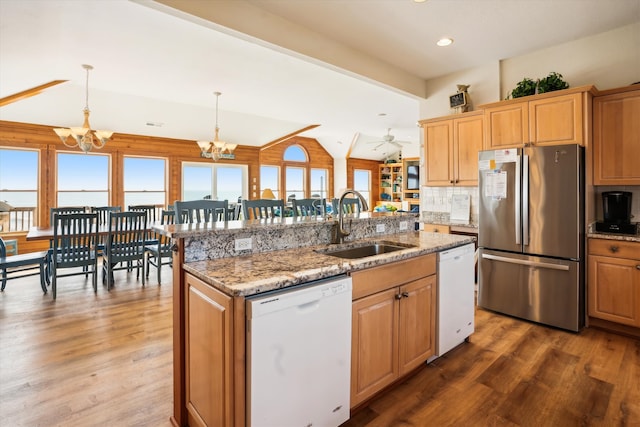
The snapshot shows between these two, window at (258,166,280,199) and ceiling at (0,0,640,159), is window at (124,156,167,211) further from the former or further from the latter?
window at (258,166,280,199)

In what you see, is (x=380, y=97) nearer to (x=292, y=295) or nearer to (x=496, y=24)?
(x=496, y=24)

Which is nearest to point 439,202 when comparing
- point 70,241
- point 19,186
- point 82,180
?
point 70,241

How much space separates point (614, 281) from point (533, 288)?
0.62m

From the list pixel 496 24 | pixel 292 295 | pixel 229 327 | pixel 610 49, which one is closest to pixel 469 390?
pixel 292 295

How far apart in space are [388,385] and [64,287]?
446 centimetres

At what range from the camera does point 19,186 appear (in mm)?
6215

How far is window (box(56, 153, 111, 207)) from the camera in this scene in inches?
262

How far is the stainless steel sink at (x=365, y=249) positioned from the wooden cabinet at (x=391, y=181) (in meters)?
10.5

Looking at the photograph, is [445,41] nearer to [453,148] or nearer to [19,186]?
[453,148]

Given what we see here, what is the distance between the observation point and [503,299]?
3369 mm

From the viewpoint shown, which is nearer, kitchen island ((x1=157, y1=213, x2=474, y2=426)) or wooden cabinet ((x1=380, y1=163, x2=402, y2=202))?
kitchen island ((x1=157, y1=213, x2=474, y2=426))

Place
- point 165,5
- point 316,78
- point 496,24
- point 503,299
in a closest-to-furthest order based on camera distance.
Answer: point 165,5, point 496,24, point 503,299, point 316,78

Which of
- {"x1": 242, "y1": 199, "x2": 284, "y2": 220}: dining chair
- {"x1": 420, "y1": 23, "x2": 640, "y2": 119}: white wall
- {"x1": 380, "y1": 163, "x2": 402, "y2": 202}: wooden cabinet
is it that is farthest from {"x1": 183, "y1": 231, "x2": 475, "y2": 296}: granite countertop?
{"x1": 380, "y1": 163, "x2": 402, "y2": 202}: wooden cabinet

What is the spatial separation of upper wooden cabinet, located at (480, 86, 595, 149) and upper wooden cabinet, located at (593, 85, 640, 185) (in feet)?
0.76
